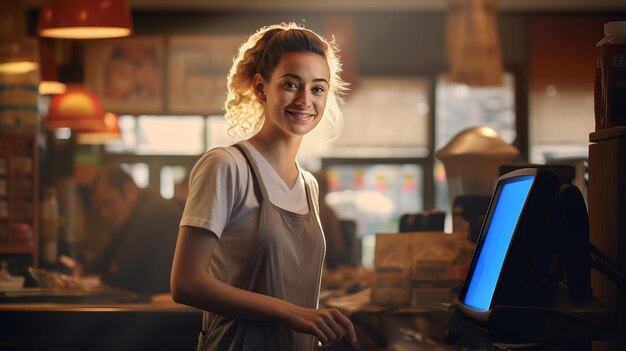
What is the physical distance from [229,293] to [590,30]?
26.0 ft

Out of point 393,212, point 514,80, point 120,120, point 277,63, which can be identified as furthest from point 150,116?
point 277,63

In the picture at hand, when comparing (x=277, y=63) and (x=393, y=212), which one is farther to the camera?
(x=393, y=212)

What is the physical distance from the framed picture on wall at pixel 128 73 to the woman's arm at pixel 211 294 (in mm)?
7419

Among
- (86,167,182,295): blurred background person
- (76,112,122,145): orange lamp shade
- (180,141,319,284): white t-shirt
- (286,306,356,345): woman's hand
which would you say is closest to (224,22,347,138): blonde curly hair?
(180,141,319,284): white t-shirt

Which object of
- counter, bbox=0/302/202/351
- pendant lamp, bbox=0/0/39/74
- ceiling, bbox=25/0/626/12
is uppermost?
ceiling, bbox=25/0/626/12

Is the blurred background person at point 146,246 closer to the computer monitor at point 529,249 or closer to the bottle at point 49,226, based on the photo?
the bottle at point 49,226

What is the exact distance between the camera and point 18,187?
6.69 meters

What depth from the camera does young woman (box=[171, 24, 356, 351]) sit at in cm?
191

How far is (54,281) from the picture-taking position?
422 centimetres

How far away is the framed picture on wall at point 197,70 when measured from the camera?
920cm

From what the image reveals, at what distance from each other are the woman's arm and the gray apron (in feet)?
0.35

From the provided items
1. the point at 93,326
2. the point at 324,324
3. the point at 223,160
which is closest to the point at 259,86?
the point at 223,160

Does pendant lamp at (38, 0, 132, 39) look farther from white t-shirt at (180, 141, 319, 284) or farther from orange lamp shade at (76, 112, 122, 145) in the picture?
orange lamp shade at (76, 112, 122, 145)

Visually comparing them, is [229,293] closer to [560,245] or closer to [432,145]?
[560,245]
